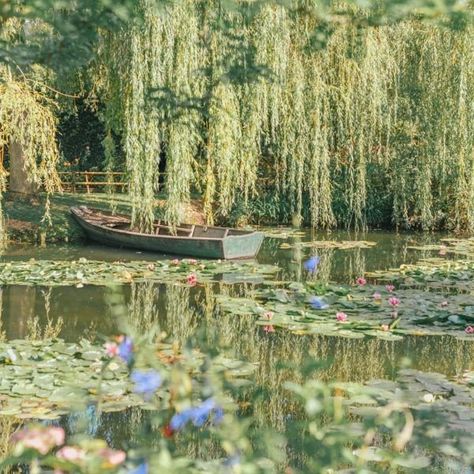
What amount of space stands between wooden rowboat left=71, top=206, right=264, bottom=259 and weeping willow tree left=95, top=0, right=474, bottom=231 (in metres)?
0.29

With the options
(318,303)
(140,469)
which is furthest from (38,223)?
(140,469)

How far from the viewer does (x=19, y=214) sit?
13859 mm

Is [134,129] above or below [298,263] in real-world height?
above

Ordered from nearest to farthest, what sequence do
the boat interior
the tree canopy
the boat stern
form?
the tree canopy, the boat stern, the boat interior

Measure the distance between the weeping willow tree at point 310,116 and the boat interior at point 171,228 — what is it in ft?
0.96

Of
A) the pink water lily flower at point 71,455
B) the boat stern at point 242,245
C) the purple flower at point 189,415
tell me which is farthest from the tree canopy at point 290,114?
the pink water lily flower at point 71,455

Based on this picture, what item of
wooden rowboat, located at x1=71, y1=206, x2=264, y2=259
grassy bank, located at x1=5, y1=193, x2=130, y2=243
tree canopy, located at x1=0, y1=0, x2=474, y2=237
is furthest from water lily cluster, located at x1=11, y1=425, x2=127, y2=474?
grassy bank, located at x1=5, y1=193, x2=130, y2=243

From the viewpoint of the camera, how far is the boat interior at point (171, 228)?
12.0 metres

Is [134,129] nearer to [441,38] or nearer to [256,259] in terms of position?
[256,259]

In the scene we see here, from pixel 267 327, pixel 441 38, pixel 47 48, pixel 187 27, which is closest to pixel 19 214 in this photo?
pixel 187 27

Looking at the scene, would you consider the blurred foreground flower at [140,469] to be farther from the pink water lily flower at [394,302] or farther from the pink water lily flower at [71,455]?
the pink water lily flower at [394,302]

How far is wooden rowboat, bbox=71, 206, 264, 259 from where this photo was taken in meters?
11.1

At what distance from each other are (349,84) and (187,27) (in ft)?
11.6

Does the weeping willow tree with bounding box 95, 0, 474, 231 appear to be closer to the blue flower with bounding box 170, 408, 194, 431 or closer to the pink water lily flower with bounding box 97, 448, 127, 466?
the blue flower with bounding box 170, 408, 194, 431
